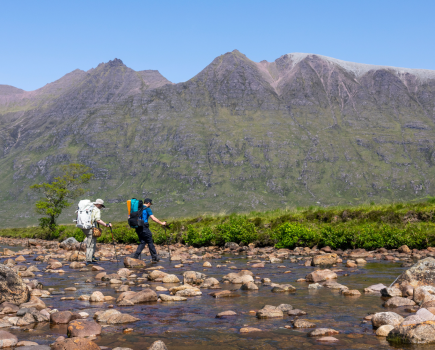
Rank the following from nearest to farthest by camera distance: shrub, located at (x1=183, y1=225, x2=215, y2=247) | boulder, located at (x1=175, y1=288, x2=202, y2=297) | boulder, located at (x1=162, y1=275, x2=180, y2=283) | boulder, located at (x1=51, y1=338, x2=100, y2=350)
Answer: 1. boulder, located at (x1=51, y1=338, x2=100, y2=350)
2. boulder, located at (x1=175, y1=288, x2=202, y2=297)
3. boulder, located at (x1=162, y1=275, x2=180, y2=283)
4. shrub, located at (x1=183, y1=225, x2=215, y2=247)

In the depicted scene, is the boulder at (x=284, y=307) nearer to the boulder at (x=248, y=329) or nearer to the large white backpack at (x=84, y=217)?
the boulder at (x=248, y=329)

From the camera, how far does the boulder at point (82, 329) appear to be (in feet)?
23.6

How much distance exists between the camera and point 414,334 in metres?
6.44

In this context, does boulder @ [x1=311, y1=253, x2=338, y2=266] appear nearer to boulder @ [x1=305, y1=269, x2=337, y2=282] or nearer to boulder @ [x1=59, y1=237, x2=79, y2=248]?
boulder @ [x1=305, y1=269, x2=337, y2=282]

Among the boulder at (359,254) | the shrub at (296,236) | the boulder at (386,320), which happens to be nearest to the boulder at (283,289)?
the boulder at (386,320)

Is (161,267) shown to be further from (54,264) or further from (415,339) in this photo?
(415,339)

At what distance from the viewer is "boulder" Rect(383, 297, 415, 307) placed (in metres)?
9.13

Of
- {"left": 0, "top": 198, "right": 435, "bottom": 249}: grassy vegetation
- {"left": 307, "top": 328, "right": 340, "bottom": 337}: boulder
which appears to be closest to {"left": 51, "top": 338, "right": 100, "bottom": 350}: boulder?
{"left": 307, "top": 328, "right": 340, "bottom": 337}: boulder

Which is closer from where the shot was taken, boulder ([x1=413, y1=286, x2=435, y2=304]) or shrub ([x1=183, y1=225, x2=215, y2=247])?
boulder ([x1=413, y1=286, x2=435, y2=304])

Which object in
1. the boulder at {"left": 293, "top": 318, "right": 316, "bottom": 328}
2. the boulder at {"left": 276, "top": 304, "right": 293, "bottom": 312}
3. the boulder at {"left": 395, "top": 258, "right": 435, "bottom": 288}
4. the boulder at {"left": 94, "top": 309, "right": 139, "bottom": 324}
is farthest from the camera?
the boulder at {"left": 395, "top": 258, "right": 435, "bottom": 288}

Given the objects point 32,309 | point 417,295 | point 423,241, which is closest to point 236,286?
point 417,295

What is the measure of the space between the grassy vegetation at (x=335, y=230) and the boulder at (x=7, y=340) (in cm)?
1919

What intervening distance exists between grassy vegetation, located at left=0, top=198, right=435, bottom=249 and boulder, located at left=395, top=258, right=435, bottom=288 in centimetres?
1063

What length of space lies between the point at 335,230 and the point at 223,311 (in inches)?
634
